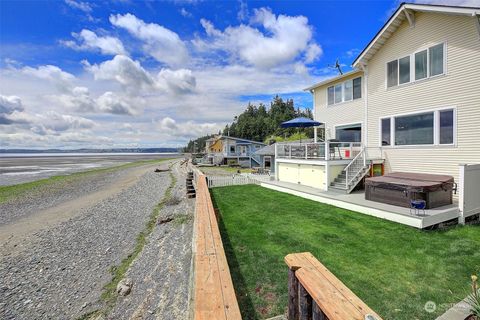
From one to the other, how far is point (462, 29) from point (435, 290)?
1004 cm

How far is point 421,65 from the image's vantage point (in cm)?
1076

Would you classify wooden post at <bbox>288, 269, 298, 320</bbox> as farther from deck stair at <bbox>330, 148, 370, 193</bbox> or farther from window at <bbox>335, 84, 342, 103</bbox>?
window at <bbox>335, 84, 342, 103</bbox>

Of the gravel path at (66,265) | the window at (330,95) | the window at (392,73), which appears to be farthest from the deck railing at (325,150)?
the gravel path at (66,265)

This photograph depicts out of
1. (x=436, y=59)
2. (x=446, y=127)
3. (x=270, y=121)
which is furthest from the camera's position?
(x=270, y=121)

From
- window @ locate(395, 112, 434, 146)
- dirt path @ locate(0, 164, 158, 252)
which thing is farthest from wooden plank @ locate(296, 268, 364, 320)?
dirt path @ locate(0, 164, 158, 252)

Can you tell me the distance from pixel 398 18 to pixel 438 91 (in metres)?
3.94

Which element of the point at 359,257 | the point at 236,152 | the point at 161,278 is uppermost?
the point at 236,152

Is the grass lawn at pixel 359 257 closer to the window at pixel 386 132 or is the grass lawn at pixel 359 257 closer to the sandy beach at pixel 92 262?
the sandy beach at pixel 92 262

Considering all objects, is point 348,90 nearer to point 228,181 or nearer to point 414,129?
point 414,129

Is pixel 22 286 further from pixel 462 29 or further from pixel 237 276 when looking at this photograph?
pixel 462 29

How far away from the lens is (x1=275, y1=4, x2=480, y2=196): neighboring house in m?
9.34

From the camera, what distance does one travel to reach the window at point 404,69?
1126 cm

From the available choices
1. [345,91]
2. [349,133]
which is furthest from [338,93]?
[349,133]

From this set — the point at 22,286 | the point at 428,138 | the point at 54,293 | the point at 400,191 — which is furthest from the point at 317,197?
the point at 22,286
